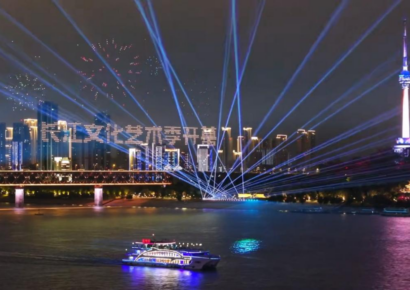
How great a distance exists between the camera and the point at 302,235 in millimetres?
23953

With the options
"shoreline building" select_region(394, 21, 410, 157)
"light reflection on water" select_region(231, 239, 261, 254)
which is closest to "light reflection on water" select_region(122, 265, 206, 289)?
"light reflection on water" select_region(231, 239, 261, 254)

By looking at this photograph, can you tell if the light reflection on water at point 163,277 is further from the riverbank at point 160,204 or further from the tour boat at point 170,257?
the riverbank at point 160,204

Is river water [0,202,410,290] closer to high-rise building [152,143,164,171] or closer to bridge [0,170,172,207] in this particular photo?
bridge [0,170,172,207]

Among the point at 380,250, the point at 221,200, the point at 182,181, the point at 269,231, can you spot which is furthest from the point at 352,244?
the point at 182,181

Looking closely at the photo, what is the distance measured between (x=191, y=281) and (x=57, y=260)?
4.27m

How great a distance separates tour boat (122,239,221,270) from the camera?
16.2 m

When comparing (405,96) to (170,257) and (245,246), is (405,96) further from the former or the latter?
(170,257)

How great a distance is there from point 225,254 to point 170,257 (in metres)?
2.34

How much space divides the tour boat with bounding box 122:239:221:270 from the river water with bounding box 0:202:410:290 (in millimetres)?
328

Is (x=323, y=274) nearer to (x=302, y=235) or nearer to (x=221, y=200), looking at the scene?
(x=302, y=235)

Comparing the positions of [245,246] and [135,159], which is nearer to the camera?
[245,246]

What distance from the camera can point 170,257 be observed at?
16.7 meters

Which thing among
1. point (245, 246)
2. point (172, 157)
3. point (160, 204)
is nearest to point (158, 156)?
point (172, 157)

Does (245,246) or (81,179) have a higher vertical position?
(81,179)
